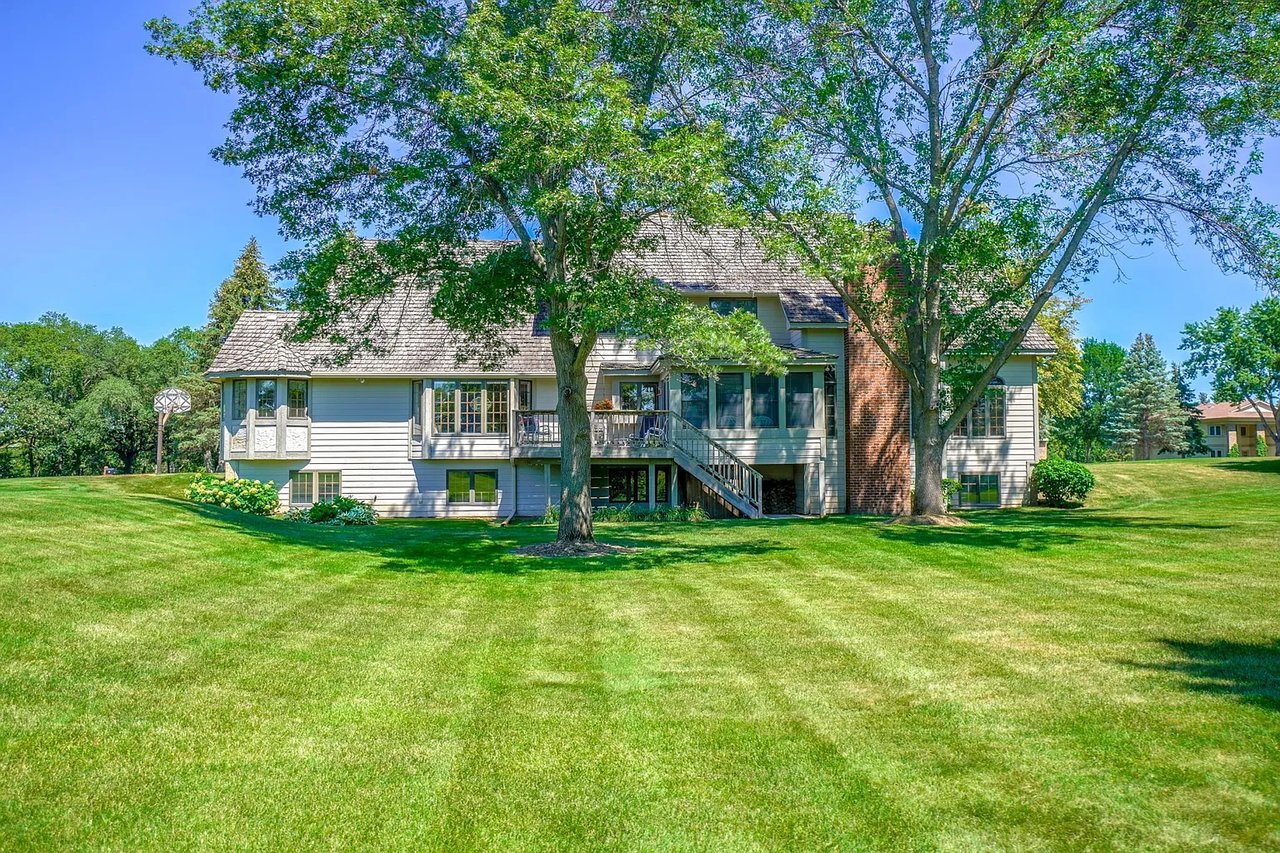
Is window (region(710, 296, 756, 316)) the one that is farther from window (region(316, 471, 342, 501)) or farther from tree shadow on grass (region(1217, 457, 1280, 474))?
tree shadow on grass (region(1217, 457, 1280, 474))

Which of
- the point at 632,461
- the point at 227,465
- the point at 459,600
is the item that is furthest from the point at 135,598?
the point at 227,465

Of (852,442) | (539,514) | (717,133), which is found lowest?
(539,514)

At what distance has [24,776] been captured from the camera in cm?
479

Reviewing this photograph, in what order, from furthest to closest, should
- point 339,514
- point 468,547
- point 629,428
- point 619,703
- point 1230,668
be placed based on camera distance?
point 629,428 → point 339,514 → point 468,547 → point 1230,668 → point 619,703

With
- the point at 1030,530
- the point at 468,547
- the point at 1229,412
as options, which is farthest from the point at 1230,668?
the point at 1229,412

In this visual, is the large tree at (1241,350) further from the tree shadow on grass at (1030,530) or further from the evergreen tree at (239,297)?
the evergreen tree at (239,297)

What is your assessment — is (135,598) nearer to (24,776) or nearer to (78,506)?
(24,776)

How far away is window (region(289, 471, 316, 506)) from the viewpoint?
26.3 metres

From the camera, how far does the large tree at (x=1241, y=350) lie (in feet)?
129

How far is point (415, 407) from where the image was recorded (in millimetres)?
26344

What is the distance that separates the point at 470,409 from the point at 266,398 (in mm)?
5874

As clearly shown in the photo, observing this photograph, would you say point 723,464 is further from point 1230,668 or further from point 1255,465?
point 1255,465

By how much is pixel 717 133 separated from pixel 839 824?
11.9 meters

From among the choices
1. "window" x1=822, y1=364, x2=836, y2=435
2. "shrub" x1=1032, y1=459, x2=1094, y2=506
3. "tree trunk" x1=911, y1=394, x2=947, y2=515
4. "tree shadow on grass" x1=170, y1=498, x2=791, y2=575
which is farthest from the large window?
"shrub" x1=1032, y1=459, x2=1094, y2=506
